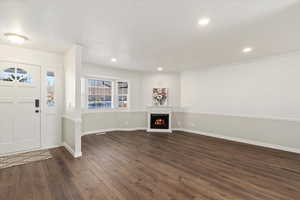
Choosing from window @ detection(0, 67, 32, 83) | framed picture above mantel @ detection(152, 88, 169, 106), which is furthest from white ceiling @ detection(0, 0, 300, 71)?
framed picture above mantel @ detection(152, 88, 169, 106)

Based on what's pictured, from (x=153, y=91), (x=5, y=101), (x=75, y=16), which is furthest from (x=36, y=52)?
(x=153, y=91)

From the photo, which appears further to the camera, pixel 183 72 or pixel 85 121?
pixel 183 72

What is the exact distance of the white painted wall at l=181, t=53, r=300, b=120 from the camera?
3.67m

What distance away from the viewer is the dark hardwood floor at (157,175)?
1.93 m

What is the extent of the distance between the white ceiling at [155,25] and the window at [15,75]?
65 centimetres

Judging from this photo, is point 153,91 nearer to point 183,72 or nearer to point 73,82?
Answer: point 183,72

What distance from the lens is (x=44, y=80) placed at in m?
3.67

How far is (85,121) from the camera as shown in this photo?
504 cm

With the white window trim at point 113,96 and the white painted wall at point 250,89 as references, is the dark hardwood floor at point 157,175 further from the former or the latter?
the white window trim at point 113,96

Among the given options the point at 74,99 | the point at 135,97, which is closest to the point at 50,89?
the point at 74,99

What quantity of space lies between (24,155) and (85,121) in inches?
77.9

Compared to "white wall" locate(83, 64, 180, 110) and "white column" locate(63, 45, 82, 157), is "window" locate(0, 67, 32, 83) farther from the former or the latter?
"white wall" locate(83, 64, 180, 110)

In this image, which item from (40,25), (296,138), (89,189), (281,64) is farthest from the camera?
(281,64)

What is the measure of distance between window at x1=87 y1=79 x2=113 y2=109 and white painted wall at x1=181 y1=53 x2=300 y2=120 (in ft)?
11.1
